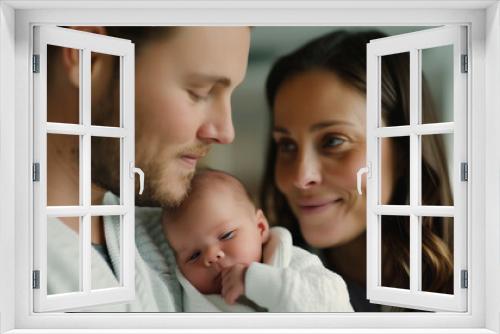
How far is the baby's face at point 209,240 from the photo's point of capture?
4125mm

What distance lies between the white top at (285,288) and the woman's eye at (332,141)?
2.29ft

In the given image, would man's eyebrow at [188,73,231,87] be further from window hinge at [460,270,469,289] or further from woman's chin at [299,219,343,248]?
window hinge at [460,270,469,289]

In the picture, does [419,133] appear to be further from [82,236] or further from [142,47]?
[142,47]

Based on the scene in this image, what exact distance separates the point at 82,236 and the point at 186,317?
0.57 metres

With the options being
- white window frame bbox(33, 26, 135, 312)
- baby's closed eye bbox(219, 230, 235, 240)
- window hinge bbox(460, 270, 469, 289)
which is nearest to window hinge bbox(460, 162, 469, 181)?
window hinge bbox(460, 270, 469, 289)

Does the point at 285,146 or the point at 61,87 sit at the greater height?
the point at 61,87

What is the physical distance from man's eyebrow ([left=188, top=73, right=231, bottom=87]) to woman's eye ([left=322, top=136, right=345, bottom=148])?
28.8 inches

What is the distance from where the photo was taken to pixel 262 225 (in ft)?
14.1

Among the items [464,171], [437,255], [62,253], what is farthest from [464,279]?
[62,253]

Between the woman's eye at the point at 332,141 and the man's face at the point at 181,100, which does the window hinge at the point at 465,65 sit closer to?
the woman's eye at the point at 332,141

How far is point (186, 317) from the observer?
2.72 metres

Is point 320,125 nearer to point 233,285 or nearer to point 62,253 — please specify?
point 233,285

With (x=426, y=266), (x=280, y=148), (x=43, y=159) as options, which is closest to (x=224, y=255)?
(x=280, y=148)

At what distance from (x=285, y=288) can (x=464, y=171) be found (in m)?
1.63
